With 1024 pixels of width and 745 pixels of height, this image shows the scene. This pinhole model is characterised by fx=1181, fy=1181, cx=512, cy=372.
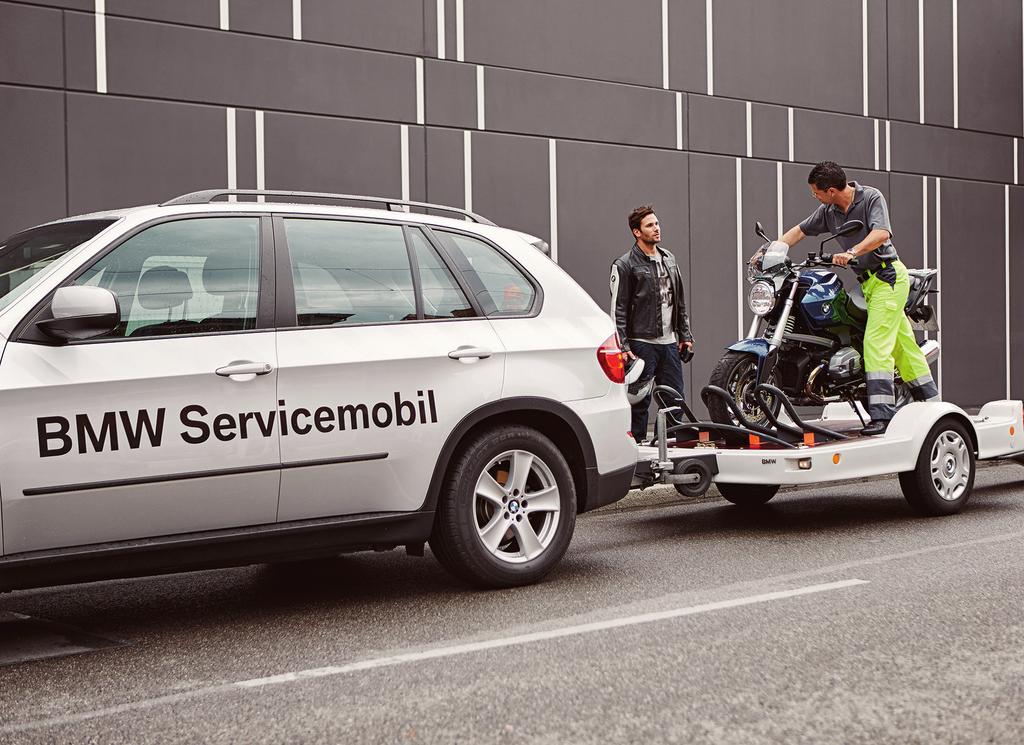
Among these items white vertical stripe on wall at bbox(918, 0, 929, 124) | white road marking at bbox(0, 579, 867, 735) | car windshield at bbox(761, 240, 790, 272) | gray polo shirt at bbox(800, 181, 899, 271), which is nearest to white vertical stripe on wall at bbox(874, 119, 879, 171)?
white vertical stripe on wall at bbox(918, 0, 929, 124)

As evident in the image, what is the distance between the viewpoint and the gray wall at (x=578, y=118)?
1055 cm

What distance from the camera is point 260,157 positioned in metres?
11.4

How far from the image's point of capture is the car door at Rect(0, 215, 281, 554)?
4.30 meters

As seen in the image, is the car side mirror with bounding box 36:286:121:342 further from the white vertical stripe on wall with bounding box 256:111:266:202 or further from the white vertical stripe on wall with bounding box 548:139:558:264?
the white vertical stripe on wall with bounding box 548:139:558:264

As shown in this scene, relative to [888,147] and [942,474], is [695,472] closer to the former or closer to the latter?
[942,474]

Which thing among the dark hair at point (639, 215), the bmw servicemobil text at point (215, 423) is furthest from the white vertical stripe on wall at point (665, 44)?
the bmw servicemobil text at point (215, 423)

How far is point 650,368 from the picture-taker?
922 cm

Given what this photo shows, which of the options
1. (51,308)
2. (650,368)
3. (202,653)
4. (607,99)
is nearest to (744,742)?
(202,653)

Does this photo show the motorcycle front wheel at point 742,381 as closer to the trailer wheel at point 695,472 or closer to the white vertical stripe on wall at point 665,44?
the trailer wheel at point 695,472

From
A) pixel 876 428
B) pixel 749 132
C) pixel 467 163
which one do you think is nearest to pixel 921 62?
pixel 749 132

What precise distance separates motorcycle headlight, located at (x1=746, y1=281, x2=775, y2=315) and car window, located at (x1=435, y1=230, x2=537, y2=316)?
254 centimetres

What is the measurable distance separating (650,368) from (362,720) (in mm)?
5910

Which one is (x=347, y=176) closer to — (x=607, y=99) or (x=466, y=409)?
(x=607, y=99)

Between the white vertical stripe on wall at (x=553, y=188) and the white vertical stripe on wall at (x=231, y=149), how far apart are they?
12.2ft
